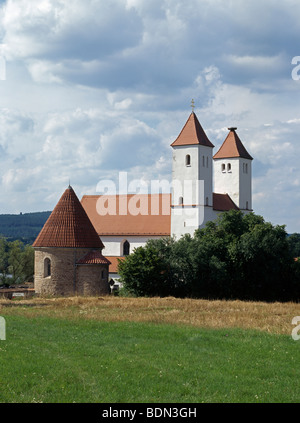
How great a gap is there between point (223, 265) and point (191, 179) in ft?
52.5

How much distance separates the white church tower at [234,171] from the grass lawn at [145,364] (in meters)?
46.5

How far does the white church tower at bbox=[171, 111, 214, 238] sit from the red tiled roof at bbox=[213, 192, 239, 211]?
2151 mm

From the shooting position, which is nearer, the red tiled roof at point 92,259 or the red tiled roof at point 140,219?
the red tiled roof at point 92,259

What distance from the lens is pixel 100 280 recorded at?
4419cm

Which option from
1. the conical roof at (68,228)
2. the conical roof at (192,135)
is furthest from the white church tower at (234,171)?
the conical roof at (68,228)

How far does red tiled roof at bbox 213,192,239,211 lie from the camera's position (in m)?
60.8

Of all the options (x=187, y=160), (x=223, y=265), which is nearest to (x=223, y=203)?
(x=187, y=160)

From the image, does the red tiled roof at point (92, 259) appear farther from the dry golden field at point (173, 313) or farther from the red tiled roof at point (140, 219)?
the red tiled roof at point (140, 219)

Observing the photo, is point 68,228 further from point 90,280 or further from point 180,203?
point 180,203

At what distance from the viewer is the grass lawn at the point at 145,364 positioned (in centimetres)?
1168

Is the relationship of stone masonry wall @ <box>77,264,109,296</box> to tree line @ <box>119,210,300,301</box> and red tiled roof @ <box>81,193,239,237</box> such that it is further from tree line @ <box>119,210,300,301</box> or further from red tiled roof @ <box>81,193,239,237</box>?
red tiled roof @ <box>81,193,239,237</box>

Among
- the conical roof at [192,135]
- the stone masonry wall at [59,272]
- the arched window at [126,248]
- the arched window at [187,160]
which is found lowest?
the stone masonry wall at [59,272]
